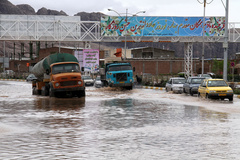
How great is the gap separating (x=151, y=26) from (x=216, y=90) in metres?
41.3

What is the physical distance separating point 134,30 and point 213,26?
526 inches

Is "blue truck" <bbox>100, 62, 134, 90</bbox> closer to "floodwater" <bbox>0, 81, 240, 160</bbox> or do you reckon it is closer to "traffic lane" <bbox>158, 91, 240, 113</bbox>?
"traffic lane" <bbox>158, 91, 240, 113</bbox>

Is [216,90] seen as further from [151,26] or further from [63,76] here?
[151,26]

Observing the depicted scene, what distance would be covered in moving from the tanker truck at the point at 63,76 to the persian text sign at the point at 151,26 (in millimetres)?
36096

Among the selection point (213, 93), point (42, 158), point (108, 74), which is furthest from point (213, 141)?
point (108, 74)

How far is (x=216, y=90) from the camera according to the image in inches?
1069

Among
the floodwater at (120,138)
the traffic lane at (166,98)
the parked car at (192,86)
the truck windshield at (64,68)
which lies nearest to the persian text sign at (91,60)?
the traffic lane at (166,98)

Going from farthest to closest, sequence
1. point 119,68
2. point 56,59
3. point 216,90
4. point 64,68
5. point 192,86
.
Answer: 1. point 119,68
2. point 192,86
3. point 56,59
4. point 64,68
5. point 216,90

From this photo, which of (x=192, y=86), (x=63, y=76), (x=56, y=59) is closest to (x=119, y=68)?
(x=192, y=86)

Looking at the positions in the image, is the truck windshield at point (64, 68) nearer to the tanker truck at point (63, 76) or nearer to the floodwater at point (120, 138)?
the tanker truck at point (63, 76)

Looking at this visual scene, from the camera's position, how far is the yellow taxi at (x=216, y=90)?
89.0 ft

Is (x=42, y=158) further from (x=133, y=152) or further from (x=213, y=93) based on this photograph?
(x=213, y=93)

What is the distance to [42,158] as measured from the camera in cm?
830

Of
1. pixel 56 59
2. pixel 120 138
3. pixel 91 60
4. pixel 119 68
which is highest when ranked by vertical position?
pixel 91 60
